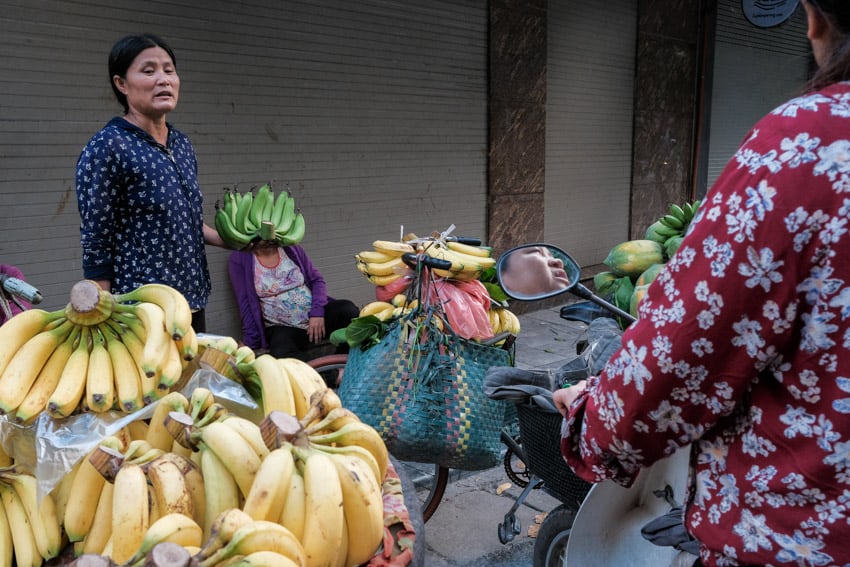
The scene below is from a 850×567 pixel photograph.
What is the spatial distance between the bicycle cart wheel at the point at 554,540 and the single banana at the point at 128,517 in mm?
1583

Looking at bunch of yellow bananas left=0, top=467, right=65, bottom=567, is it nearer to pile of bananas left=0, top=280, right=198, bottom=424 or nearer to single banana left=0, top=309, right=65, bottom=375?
pile of bananas left=0, top=280, right=198, bottom=424

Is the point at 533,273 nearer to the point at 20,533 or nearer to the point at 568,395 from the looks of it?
the point at 568,395

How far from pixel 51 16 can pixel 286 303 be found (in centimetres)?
230

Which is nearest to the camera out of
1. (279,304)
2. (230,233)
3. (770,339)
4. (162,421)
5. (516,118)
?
(770,339)

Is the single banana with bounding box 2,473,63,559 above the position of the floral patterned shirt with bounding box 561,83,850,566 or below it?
below

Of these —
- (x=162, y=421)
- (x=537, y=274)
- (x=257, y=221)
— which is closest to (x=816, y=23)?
(x=537, y=274)

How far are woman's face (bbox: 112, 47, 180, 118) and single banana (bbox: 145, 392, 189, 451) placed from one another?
1893mm

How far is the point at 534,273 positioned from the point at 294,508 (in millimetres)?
876

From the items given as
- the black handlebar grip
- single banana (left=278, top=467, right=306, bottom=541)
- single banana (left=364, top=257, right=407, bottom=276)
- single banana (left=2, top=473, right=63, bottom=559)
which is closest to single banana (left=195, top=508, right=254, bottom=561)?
single banana (left=278, top=467, right=306, bottom=541)

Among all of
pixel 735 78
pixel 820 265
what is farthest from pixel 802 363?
pixel 735 78

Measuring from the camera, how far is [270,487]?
4.60 feet

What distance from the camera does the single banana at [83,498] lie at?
1.57 m

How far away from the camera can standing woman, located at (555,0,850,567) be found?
0.95 metres

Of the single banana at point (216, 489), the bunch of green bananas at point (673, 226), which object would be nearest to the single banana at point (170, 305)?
the single banana at point (216, 489)
